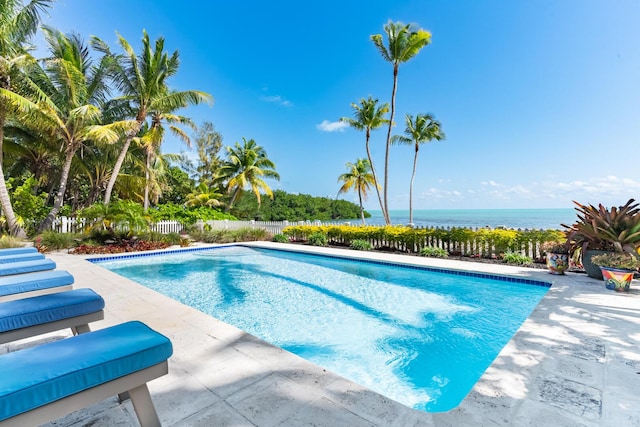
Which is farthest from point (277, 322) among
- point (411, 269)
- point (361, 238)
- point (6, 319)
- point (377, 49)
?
point (377, 49)

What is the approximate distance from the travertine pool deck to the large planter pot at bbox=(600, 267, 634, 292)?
164 cm

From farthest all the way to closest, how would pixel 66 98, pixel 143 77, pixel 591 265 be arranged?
pixel 143 77 → pixel 66 98 → pixel 591 265

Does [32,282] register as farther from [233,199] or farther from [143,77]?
[233,199]

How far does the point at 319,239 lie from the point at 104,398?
11294mm

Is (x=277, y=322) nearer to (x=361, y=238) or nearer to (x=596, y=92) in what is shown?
(x=361, y=238)

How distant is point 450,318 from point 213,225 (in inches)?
540

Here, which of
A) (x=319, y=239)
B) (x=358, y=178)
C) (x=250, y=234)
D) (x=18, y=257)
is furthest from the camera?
(x=358, y=178)

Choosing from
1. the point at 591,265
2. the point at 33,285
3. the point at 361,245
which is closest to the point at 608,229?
the point at 591,265

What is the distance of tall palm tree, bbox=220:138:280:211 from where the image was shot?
20.0 meters

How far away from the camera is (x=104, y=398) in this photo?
1.38m

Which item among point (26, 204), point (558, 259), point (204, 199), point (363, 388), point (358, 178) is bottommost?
point (363, 388)

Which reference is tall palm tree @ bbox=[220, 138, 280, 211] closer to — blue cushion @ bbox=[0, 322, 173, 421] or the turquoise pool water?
the turquoise pool water

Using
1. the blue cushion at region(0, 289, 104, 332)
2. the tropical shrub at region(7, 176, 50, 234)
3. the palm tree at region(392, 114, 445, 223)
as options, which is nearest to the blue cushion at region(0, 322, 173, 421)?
the blue cushion at region(0, 289, 104, 332)

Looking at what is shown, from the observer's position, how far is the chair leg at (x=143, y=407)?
149 centimetres
